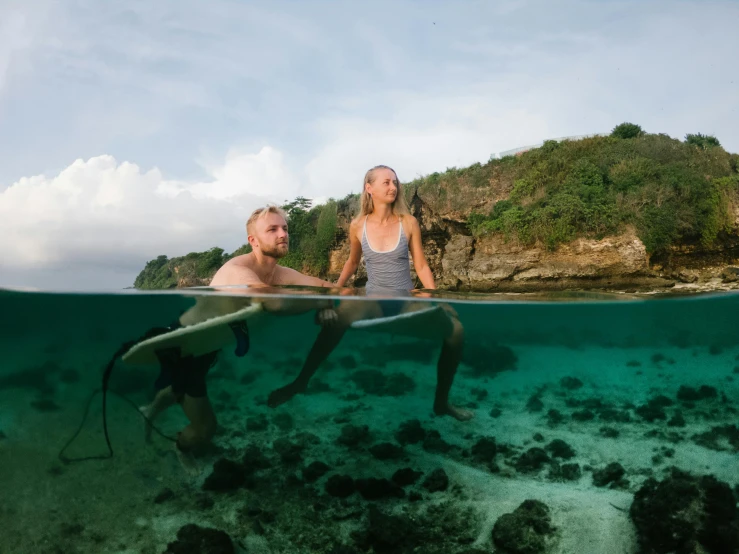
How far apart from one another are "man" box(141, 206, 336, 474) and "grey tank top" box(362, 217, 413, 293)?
771mm

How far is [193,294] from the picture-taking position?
17.5 feet

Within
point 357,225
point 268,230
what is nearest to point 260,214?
point 268,230

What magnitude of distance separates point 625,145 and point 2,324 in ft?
77.3

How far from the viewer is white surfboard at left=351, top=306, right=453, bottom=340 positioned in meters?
4.98

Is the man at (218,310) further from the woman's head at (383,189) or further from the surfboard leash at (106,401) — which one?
the woman's head at (383,189)

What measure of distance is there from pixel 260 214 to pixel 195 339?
146 centimetres

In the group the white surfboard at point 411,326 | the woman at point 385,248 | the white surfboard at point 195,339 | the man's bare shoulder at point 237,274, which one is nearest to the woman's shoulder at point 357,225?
the woman at point 385,248

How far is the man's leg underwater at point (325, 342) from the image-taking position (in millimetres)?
4598

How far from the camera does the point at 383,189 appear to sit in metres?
5.91

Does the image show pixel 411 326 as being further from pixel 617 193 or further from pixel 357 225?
pixel 617 193

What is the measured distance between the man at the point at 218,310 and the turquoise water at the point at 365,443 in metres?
0.09

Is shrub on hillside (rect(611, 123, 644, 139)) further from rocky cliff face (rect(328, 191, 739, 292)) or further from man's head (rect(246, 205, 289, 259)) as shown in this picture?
man's head (rect(246, 205, 289, 259))

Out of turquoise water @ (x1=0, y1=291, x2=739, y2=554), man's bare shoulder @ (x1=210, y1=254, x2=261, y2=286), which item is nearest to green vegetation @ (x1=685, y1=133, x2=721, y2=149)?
turquoise water @ (x1=0, y1=291, x2=739, y2=554)

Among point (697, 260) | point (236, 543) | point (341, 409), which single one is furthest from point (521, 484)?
point (697, 260)
